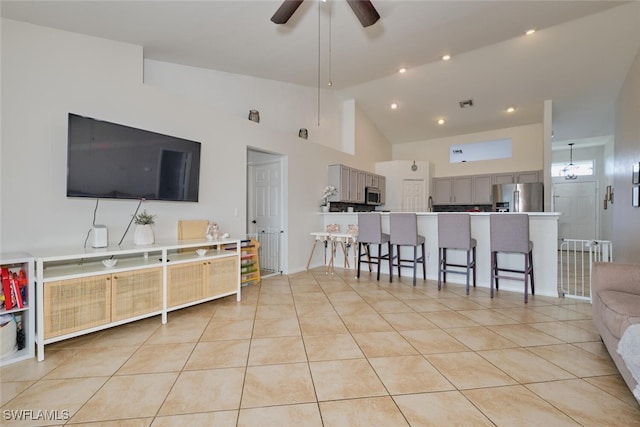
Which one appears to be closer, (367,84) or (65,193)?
(65,193)

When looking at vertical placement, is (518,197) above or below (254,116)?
below

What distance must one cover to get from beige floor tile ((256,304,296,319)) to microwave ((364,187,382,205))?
4174 millimetres

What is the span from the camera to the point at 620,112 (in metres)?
Answer: 4.96

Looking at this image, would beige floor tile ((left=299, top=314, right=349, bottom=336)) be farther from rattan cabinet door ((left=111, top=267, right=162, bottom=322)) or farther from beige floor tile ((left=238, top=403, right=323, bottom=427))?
rattan cabinet door ((left=111, top=267, right=162, bottom=322))

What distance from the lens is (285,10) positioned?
2486 millimetres

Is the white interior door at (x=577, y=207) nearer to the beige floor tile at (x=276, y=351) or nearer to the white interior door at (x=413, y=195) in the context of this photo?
the white interior door at (x=413, y=195)

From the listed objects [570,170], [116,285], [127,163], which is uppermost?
[570,170]

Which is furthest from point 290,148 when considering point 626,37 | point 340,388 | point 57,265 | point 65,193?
point 626,37

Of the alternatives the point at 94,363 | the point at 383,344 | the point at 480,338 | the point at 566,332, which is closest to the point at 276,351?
the point at 383,344

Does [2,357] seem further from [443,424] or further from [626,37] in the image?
[626,37]

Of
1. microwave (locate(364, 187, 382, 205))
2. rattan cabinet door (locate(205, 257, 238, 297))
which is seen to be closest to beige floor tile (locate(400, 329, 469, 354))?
rattan cabinet door (locate(205, 257, 238, 297))

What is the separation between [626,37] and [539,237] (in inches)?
127

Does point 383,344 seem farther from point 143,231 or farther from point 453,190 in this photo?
point 453,190

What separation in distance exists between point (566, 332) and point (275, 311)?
2815 mm
